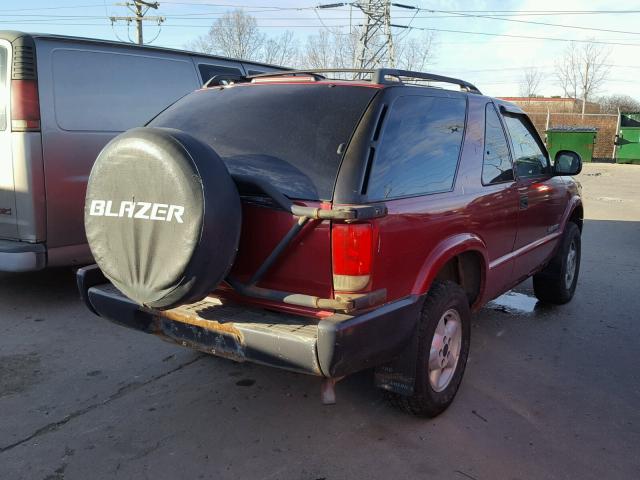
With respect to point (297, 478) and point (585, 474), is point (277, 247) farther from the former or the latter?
point (585, 474)

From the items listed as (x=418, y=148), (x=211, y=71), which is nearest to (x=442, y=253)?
(x=418, y=148)

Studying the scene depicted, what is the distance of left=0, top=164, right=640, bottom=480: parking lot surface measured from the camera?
283cm

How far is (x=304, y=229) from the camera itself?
2.65 metres

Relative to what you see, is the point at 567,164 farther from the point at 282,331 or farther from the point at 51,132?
the point at 51,132

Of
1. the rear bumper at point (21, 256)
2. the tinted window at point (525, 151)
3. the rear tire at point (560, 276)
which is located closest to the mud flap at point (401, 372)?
the tinted window at point (525, 151)

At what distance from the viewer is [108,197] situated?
279cm

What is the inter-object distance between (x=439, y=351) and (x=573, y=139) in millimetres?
23288

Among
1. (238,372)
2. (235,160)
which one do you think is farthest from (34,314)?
(235,160)

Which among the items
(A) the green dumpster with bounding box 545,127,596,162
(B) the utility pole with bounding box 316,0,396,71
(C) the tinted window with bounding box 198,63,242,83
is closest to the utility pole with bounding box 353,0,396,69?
(B) the utility pole with bounding box 316,0,396,71

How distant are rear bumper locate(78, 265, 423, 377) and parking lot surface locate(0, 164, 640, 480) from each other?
21.6 inches

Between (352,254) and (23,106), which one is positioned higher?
(23,106)

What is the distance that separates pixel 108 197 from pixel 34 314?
2711mm

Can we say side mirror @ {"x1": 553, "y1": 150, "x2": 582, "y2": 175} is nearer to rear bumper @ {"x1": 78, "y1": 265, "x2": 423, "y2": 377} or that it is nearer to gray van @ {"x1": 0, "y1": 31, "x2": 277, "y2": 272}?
rear bumper @ {"x1": 78, "y1": 265, "x2": 423, "y2": 377}

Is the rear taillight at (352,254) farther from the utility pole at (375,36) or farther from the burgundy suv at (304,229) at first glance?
the utility pole at (375,36)
